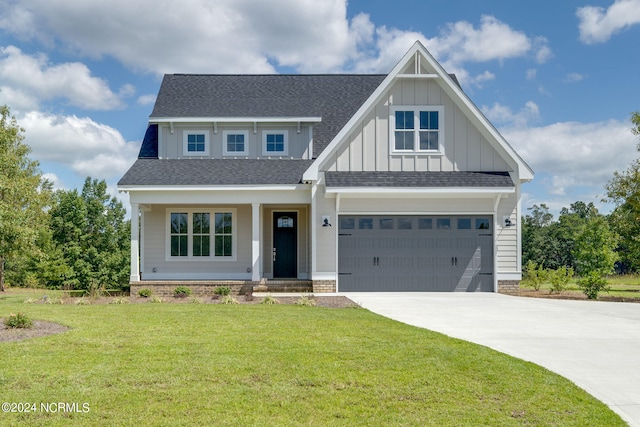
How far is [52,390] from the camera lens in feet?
18.6

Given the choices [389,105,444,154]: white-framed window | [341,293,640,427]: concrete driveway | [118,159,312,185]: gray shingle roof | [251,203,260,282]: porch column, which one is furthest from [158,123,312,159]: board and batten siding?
[341,293,640,427]: concrete driveway

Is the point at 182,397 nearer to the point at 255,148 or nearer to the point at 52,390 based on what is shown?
the point at 52,390

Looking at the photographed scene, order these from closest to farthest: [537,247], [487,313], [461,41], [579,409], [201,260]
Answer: [579,409], [487,313], [461,41], [201,260], [537,247]

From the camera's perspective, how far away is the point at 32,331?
29.8ft

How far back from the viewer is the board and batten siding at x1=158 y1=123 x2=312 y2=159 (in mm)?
20562

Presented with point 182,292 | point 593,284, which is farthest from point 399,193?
point 182,292

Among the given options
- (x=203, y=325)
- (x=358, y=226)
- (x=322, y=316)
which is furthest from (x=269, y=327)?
(x=358, y=226)

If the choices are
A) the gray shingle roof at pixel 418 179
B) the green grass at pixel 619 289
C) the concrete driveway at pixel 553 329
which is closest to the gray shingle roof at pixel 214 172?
the gray shingle roof at pixel 418 179

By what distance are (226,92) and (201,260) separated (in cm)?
690

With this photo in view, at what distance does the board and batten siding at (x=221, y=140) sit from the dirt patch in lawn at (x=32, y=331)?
11.4 meters

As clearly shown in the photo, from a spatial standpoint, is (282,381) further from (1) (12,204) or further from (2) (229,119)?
(1) (12,204)

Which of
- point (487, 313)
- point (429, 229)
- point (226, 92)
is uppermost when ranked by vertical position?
point (226, 92)

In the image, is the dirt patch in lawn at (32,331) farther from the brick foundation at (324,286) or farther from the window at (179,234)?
the window at (179,234)

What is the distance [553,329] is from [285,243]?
1152cm
